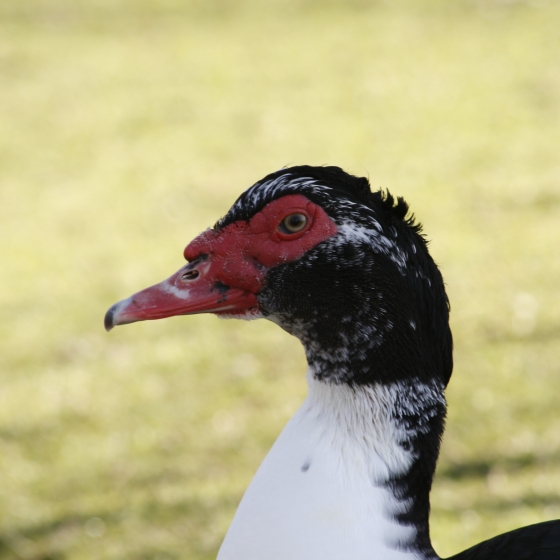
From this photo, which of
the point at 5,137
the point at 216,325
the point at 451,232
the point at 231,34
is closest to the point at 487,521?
the point at 216,325

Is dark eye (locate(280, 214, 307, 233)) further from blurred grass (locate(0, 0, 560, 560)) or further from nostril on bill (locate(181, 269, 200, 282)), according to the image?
blurred grass (locate(0, 0, 560, 560))

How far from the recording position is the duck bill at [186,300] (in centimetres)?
213

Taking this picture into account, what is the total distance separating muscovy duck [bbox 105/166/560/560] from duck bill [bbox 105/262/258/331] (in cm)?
8

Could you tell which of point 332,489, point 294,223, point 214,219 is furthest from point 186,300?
point 214,219

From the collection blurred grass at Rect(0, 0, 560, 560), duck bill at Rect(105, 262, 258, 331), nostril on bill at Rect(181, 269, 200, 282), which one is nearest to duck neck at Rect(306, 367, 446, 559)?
duck bill at Rect(105, 262, 258, 331)

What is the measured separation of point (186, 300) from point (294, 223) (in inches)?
13.4

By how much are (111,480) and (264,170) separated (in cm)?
394

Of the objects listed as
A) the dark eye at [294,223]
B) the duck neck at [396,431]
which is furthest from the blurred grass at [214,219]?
the dark eye at [294,223]

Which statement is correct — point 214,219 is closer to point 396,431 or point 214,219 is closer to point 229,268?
point 229,268

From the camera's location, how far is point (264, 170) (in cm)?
745

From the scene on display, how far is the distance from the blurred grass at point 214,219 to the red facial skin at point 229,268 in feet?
5.88

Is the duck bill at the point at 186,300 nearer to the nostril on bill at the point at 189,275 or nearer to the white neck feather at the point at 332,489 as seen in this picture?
the nostril on bill at the point at 189,275

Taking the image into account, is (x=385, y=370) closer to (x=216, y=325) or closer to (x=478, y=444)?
(x=478, y=444)

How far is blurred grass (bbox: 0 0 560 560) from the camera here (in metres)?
3.96
